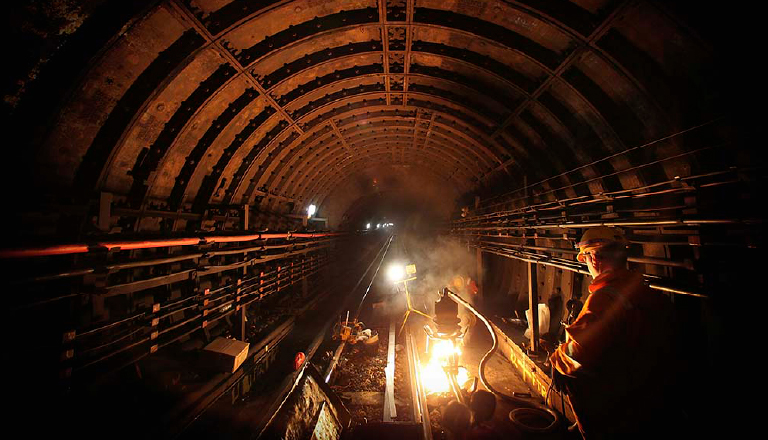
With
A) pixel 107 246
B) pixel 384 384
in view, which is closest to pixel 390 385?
pixel 384 384

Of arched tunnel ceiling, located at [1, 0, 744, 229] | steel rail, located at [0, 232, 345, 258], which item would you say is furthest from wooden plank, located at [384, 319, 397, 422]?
arched tunnel ceiling, located at [1, 0, 744, 229]

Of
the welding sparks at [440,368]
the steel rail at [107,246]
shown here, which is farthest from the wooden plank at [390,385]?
the steel rail at [107,246]

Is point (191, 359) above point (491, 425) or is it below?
above

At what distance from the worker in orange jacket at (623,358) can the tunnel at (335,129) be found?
4cm

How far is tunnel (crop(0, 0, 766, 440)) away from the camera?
10.1 ft

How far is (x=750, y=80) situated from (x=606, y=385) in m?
3.58

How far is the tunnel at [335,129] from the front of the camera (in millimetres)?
3090

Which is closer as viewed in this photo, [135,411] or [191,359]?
[135,411]

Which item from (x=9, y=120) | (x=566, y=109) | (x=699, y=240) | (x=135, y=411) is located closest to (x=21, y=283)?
(x=9, y=120)

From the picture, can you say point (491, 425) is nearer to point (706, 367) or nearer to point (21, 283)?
point (706, 367)

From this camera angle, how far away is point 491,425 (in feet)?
15.7

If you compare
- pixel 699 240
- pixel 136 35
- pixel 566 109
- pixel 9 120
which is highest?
pixel 136 35

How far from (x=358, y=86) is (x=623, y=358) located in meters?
7.73

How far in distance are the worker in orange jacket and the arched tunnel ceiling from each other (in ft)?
7.60
